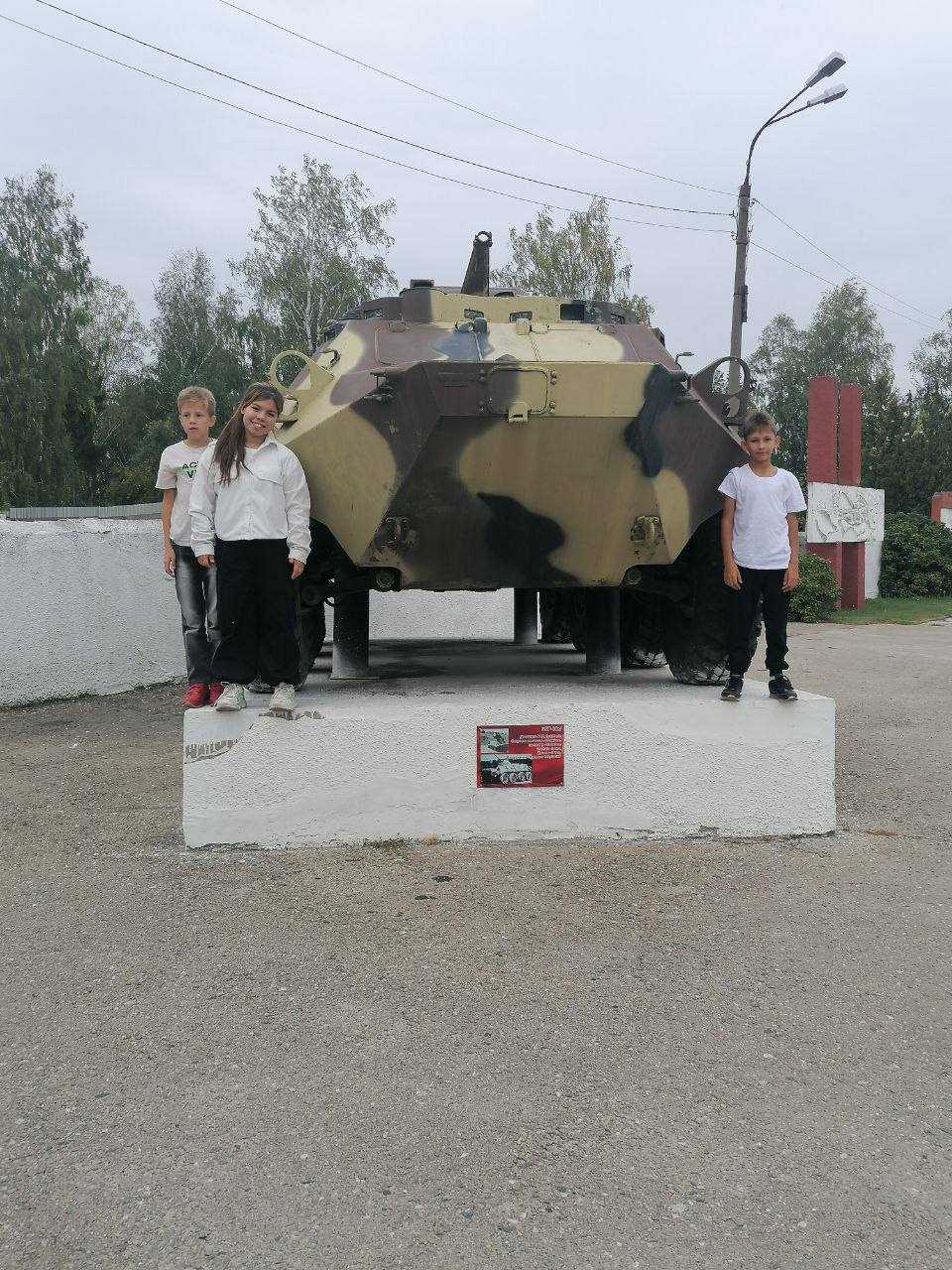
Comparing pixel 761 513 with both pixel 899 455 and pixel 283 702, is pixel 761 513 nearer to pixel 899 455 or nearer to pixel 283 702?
pixel 283 702

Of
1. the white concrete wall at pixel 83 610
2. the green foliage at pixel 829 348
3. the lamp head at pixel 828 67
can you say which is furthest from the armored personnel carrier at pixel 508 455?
the green foliage at pixel 829 348

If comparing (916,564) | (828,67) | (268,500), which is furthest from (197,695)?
(916,564)

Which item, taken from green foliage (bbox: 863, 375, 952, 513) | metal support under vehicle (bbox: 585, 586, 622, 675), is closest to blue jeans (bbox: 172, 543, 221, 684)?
metal support under vehicle (bbox: 585, 586, 622, 675)

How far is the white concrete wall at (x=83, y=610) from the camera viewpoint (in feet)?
28.7

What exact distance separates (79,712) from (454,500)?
4.69 metres

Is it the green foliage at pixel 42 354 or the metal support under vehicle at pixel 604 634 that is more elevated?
the green foliage at pixel 42 354

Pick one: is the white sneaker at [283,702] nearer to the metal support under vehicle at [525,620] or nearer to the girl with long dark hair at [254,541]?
the girl with long dark hair at [254,541]

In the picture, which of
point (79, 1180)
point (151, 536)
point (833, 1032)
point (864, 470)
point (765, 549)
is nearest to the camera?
point (79, 1180)

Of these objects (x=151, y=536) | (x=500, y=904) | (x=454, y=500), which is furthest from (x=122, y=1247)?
(x=151, y=536)

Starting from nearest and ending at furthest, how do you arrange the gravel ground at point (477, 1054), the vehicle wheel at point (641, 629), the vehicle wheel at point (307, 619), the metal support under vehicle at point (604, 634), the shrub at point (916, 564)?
the gravel ground at point (477, 1054) → the vehicle wheel at point (307, 619) → the metal support under vehicle at point (604, 634) → the vehicle wheel at point (641, 629) → the shrub at point (916, 564)

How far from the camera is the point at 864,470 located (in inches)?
1315

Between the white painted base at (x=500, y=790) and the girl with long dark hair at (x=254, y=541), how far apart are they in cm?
20

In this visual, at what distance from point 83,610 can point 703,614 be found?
5.26m

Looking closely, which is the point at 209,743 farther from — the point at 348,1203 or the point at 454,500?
the point at 348,1203
